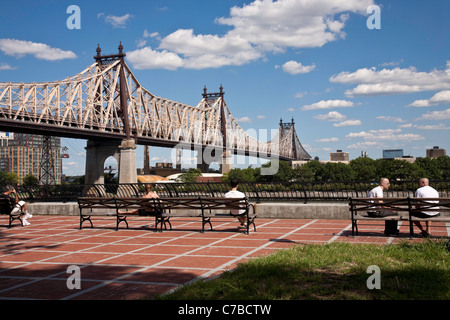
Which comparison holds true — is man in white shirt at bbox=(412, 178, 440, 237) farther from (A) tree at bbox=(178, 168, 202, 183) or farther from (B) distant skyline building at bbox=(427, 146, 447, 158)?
(B) distant skyline building at bbox=(427, 146, 447, 158)

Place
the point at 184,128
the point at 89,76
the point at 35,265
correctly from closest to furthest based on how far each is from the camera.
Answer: the point at 35,265 < the point at 89,76 < the point at 184,128

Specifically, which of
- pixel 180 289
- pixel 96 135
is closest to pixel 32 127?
pixel 96 135

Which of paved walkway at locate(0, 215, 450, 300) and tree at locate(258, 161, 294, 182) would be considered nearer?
paved walkway at locate(0, 215, 450, 300)

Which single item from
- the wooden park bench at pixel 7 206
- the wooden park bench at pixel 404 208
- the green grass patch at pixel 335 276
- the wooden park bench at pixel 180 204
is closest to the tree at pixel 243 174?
the wooden park bench at pixel 7 206

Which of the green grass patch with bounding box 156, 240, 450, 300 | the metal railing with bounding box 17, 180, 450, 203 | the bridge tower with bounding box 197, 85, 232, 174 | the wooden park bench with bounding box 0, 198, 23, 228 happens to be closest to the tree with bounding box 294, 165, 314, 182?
the bridge tower with bounding box 197, 85, 232, 174

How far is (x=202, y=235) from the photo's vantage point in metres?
9.50

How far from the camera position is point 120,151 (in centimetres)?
5594

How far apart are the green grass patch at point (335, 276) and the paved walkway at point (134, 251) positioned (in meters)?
0.54

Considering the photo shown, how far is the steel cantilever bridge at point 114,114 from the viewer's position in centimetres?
4569

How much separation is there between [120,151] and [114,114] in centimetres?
1188

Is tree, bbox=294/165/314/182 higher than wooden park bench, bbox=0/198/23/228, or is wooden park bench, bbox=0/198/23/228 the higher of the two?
tree, bbox=294/165/314/182

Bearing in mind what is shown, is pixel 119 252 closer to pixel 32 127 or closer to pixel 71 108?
pixel 32 127

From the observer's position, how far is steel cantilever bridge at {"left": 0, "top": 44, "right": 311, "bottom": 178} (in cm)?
4569

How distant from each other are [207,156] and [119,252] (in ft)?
289
